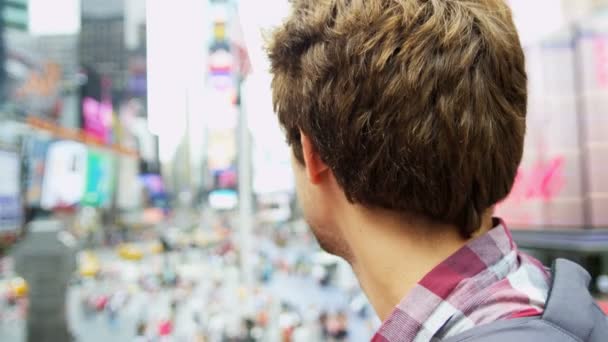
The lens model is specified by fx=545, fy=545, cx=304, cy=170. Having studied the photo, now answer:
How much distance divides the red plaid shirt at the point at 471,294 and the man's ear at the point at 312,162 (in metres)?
0.17

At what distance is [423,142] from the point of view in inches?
20.9

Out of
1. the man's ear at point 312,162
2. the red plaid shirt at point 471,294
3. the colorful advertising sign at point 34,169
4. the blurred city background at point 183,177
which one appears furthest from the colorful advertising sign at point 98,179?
the red plaid shirt at point 471,294

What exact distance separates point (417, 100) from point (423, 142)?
4 cm

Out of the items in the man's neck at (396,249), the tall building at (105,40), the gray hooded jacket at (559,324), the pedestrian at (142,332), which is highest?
the tall building at (105,40)

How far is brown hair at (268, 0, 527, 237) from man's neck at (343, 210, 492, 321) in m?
0.02

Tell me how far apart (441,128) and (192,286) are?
1596 millimetres

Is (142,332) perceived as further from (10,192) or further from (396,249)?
(396,249)

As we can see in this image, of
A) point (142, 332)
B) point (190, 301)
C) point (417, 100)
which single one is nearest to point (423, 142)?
point (417, 100)

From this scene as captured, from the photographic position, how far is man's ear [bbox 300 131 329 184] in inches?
23.9

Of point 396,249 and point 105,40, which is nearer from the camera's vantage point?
point 396,249

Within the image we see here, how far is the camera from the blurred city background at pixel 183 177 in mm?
1341

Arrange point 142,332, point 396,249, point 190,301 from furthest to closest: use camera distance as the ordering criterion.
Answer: point 190,301
point 142,332
point 396,249

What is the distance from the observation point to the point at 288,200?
258 centimetres

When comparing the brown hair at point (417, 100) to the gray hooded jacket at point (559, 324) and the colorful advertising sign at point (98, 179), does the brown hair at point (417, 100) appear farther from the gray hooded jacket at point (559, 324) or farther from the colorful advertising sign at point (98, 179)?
the colorful advertising sign at point (98, 179)
